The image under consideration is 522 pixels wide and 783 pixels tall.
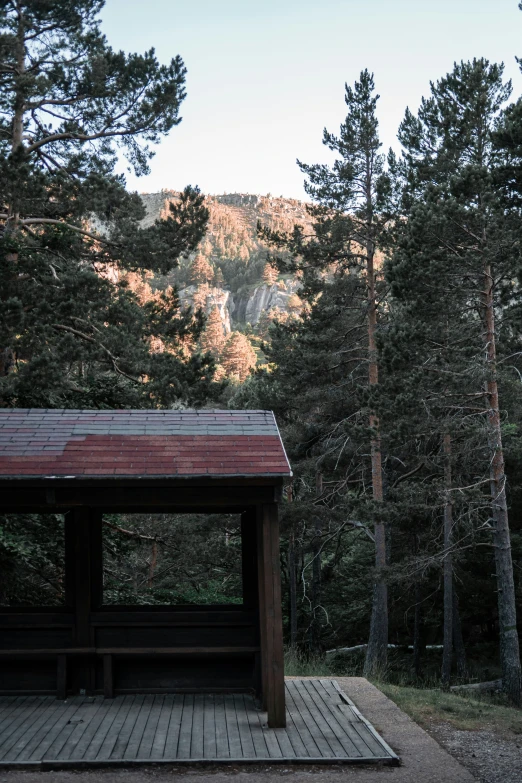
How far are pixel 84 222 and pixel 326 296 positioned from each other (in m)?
7.52

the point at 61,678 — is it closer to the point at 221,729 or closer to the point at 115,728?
the point at 115,728

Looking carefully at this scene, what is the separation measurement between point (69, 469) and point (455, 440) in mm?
14190

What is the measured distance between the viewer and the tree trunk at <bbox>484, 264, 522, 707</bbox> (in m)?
13.5

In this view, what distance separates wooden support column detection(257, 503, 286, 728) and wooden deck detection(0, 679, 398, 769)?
0.80 feet

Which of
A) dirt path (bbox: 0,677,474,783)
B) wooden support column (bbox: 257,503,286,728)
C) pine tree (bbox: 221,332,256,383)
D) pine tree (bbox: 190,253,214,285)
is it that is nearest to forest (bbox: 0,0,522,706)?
wooden support column (bbox: 257,503,286,728)

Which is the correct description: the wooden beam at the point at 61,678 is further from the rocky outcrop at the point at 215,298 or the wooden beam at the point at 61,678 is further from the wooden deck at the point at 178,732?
the rocky outcrop at the point at 215,298

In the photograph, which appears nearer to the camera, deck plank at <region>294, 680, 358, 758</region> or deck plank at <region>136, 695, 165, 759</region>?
deck plank at <region>136, 695, 165, 759</region>

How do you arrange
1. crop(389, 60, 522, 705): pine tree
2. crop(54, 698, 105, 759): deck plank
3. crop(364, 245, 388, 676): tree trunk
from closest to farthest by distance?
crop(54, 698, 105, 759): deck plank → crop(389, 60, 522, 705): pine tree → crop(364, 245, 388, 676): tree trunk

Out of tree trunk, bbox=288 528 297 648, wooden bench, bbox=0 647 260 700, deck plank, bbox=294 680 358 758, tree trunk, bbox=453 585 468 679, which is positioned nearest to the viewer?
deck plank, bbox=294 680 358 758

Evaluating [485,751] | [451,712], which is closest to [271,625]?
[485,751]

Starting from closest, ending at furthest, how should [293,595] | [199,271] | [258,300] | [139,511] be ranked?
[139,511] < [293,595] < [199,271] < [258,300]

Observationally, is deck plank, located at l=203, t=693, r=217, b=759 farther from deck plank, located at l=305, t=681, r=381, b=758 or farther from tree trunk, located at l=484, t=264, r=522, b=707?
tree trunk, located at l=484, t=264, r=522, b=707

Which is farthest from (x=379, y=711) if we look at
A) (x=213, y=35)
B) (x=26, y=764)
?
(x=213, y=35)

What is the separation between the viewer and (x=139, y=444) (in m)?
7.62
